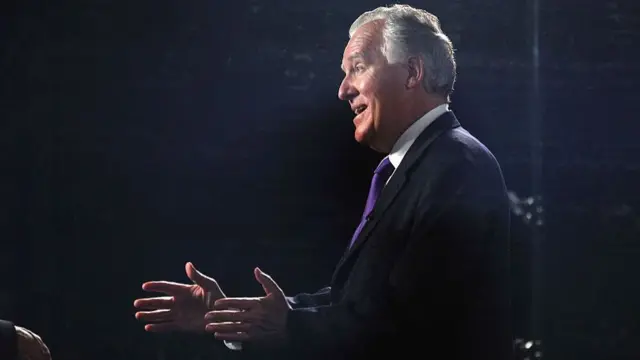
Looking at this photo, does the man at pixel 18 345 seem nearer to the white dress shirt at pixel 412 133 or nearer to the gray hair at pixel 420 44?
the white dress shirt at pixel 412 133

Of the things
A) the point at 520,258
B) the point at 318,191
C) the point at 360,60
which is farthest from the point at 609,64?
the point at 360,60

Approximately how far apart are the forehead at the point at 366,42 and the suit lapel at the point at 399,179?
223mm

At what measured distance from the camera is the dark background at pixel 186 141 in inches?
127

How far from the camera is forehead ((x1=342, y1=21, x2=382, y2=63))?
2.01 metres

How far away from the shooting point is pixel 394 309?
1750 mm

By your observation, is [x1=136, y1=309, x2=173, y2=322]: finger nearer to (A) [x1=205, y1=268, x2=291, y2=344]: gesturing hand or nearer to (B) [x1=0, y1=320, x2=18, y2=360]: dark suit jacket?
(A) [x1=205, y1=268, x2=291, y2=344]: gesturing hand

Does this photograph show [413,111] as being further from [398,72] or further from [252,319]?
[252,319]

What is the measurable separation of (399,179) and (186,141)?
1.57 m

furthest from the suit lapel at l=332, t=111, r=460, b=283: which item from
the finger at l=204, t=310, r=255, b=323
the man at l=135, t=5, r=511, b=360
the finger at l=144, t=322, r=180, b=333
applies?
the finger at l=144, t=322, r=180, b=333

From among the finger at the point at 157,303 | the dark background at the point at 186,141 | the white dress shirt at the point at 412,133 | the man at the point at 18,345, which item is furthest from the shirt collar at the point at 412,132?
the dark background at the point at 186,141

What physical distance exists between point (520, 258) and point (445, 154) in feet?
5.94

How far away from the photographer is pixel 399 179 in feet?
6.20

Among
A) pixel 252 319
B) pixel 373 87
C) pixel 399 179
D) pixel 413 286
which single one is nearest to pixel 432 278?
pixel 413 286

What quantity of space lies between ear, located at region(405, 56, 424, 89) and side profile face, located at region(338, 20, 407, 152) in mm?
12
